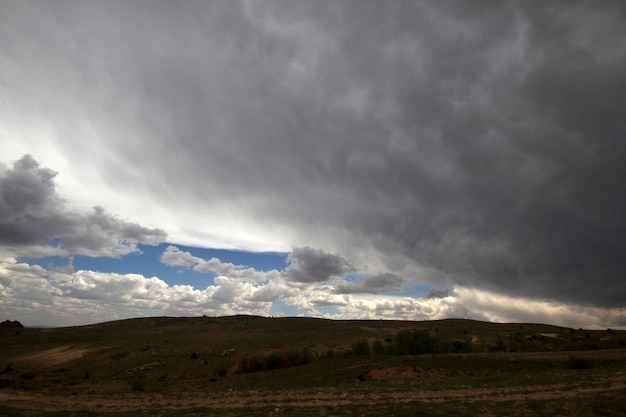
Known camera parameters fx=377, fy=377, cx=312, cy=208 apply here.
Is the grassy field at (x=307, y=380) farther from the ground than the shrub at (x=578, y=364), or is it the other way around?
the shrub at (x=578, y=364)

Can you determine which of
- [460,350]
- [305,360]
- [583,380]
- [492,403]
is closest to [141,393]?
[305,360]

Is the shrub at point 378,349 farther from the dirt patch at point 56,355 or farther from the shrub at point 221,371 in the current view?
the dirt patch at point 56,355

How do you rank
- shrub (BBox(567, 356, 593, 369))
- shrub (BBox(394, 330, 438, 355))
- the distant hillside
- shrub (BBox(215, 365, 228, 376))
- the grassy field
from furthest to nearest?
the distant hillside, shrub (BBox(394, 330, 438, 355)), shrub (BBox(215, 365, 228, 376)), shrub (BBox(567, 356, 593, 369)), the grassy field

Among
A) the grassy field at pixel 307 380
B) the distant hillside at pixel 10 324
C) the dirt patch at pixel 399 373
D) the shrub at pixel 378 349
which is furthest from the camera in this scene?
the distant hillside at pixel 10 324

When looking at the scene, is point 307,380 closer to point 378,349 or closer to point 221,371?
point 221,371

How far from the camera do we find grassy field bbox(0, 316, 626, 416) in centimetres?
2102

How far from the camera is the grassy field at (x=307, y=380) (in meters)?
21.0

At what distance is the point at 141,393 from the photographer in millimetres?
34625

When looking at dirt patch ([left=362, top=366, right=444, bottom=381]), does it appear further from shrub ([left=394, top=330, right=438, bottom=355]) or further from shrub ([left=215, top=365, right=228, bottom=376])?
shrub ([left=215, top=365, right=228, bottom=376])

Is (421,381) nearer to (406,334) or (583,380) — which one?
(583,380)

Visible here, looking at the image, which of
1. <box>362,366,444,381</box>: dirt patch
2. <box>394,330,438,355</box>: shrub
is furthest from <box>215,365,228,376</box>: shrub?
<box>394,330,438,355</box>: shrub

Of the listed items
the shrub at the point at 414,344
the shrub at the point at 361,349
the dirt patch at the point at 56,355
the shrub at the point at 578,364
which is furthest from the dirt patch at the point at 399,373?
the dirt patch at the point at 56,355

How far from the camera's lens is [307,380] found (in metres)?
34.9

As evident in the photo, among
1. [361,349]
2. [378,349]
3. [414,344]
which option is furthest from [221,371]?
[414,344]
